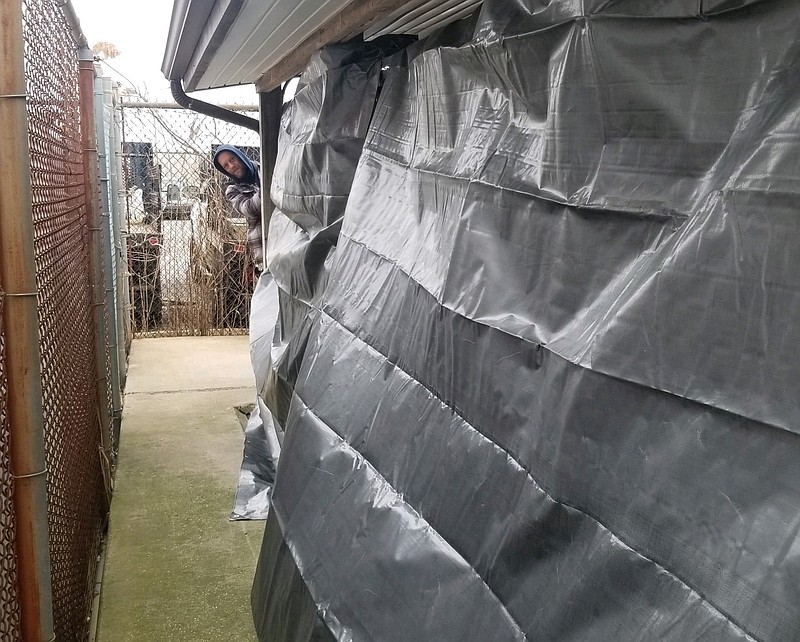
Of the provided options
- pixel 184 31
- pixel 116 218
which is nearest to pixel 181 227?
pixel 116 218

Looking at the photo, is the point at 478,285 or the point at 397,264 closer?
the point at 478,285

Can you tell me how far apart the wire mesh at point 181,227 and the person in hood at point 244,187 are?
103cm

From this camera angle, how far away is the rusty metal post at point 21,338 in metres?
1.55

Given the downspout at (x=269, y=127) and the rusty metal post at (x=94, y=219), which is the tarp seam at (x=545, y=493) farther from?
the downspout at (x=269, y=127)

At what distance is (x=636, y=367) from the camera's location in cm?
110

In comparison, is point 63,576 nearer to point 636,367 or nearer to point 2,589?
point 2,589

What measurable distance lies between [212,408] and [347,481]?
12.1ft

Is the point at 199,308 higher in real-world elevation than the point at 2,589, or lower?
lower

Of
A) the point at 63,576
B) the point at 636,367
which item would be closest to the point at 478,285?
the point at 636,367

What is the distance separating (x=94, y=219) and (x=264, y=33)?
1242mm

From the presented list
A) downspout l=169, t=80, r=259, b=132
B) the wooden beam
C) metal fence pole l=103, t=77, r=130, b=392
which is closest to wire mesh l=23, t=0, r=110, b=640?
the wooden beam

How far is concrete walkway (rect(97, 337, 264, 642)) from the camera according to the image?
286 centimetres

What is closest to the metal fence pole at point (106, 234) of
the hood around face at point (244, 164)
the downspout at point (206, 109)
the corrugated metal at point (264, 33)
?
the corrugated metal at point (264, 33)

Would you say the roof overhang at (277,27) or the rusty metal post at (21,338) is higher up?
the roof overhang at (277,27)
